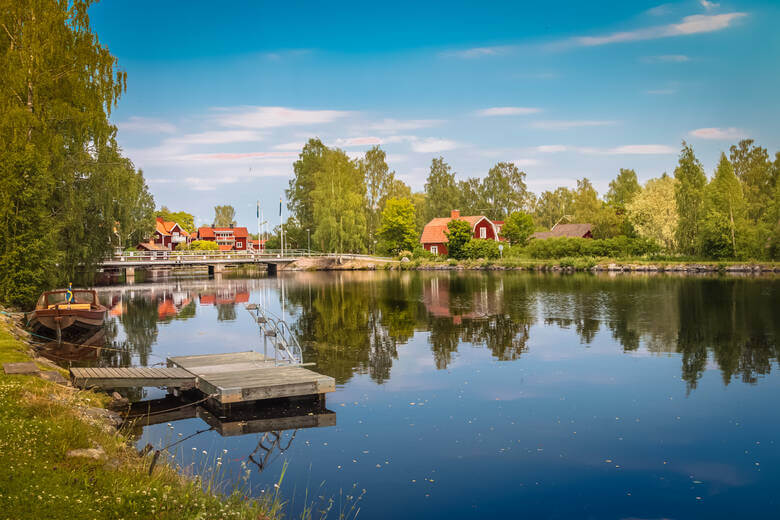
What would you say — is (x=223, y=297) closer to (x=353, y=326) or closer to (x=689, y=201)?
(x=353, y=326)

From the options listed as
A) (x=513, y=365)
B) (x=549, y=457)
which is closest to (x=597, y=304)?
(x=513, y=365)

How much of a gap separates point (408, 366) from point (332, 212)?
2956 inches

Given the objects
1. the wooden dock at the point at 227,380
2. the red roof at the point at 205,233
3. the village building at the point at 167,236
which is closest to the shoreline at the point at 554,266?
the village building at the point at 167,236

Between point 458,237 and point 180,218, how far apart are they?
9551 cm

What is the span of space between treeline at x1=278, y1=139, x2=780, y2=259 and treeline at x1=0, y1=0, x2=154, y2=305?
60203 millimetres

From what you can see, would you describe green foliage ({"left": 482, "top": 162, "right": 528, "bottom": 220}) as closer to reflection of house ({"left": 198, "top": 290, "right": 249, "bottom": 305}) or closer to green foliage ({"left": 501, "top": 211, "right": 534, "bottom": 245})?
green foliage ({"left": 501, "top": 211, "right": 534, "bottom": 245})

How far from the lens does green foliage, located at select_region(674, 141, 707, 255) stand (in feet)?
254

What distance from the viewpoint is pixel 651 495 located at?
11.9 metres

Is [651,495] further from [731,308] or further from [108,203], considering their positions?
[108,203]

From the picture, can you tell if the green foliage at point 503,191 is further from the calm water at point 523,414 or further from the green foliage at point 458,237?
the calm water at point 523,414

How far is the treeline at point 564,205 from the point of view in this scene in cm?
7538

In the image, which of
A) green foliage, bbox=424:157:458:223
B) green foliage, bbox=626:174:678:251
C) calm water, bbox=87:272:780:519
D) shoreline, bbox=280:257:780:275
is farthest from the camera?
green foliage, bbox=424:157:458:223

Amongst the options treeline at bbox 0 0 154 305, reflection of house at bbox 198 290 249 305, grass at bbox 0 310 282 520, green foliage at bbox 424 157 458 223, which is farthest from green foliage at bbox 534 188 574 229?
grass at bbox 0 310 282 520

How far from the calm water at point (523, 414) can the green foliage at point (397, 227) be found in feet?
210
